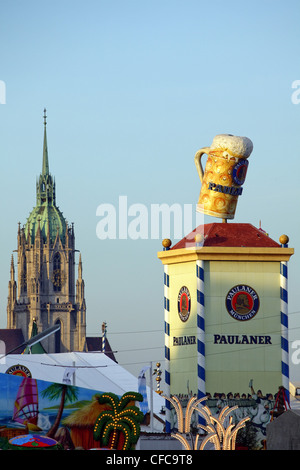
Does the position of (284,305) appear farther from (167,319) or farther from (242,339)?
(167,319)

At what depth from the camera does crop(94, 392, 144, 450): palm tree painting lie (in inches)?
1837

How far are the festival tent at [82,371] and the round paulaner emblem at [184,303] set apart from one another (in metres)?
20.9

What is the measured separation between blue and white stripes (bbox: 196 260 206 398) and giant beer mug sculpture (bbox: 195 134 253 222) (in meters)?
3.07

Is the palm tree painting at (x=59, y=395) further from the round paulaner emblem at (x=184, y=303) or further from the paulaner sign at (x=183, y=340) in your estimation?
the round paulaner emblem at (x=184, y=303)

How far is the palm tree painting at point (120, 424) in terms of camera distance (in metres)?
46.7

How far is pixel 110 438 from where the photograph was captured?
155ft

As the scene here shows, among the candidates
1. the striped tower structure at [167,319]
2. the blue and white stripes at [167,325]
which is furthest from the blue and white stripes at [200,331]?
the blue and white stripes at [167,325]

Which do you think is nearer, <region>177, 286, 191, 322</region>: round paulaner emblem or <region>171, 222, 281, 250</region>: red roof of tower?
<region>171, 222, 281, 250</region>: red roof of tower

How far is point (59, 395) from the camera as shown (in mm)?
50625

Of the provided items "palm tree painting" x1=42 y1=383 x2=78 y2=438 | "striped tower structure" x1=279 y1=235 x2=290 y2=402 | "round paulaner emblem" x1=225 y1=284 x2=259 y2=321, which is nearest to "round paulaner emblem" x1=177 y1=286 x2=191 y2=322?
"round paulaner emblem" x1=225 y1=284 x2=259 y2=321

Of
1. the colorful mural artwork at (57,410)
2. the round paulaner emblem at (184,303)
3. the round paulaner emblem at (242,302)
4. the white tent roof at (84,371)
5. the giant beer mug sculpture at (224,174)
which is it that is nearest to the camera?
the colorful mural artwork at (57,410)

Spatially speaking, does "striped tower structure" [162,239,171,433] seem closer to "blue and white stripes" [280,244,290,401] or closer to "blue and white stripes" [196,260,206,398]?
"blue and white stripes" [196,260,206,398]

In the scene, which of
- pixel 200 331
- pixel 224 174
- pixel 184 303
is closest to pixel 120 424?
pixel 200 331

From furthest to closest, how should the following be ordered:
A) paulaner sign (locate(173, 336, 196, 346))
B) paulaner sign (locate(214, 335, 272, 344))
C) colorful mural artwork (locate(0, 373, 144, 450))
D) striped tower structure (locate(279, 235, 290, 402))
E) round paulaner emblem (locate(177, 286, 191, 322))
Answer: round paulaner emblem (locate(177, 286, 191, 322)) → striped tower structure (locate(279, 235, 290, 402)) → paulaner sign (locate(173, 336, 196, 346)) → paulaner sign (locate(214, 335, 272, 344)) → colorful mural artwork (locate(0, 373, 144, 450))
